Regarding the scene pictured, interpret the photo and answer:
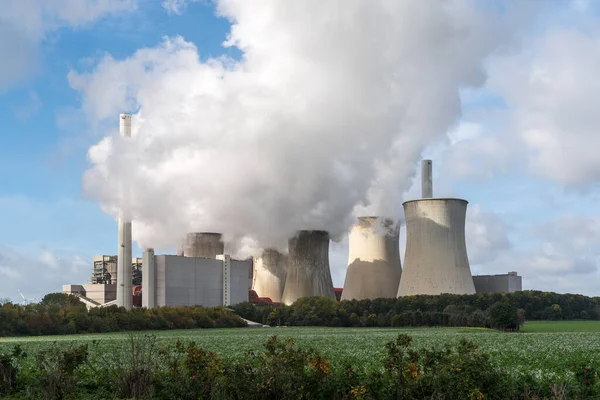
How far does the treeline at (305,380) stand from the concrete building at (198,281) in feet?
147

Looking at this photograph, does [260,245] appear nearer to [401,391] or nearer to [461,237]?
[461,237]

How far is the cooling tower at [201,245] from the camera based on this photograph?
6359cm

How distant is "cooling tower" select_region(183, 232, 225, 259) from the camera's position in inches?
2504

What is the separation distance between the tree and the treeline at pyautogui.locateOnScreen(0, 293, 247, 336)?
756 inches

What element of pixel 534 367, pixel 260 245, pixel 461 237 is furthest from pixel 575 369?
pixel 260 245

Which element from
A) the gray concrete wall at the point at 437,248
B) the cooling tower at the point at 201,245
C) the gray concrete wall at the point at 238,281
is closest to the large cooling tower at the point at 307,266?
the gray concrete wall at the point at 238,281

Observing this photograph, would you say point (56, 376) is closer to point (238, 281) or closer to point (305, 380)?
point (305, 380)

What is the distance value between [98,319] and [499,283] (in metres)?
44.1

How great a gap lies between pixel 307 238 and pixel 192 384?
50.4 m

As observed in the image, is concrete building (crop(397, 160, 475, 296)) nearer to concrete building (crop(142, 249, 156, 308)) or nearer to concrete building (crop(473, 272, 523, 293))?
concrete building (crop(142, 249, 156, 308))

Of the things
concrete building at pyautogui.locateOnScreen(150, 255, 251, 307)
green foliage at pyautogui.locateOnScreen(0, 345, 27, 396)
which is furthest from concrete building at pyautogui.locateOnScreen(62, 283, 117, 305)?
green foliage at pyautogui.locateOnScreen(0, 345, 27, 396)

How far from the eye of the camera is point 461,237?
166ft

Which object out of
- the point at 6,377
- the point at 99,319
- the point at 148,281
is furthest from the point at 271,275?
the point at 6,377

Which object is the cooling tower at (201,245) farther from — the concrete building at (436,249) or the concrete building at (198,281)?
the concrete building at (436,249)
